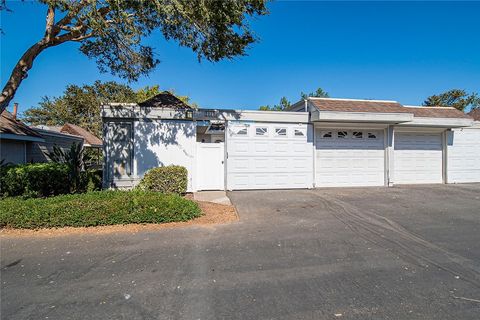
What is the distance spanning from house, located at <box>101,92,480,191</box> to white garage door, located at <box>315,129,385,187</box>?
0.15 feet

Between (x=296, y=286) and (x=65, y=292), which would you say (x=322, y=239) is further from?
(x=65, y=292)

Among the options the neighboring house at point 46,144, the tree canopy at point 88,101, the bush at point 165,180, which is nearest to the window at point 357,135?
the bush at point 165,180

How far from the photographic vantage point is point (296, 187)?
37.8ft

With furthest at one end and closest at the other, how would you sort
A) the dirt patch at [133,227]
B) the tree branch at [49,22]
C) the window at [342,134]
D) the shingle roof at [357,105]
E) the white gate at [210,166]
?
the window at [342,134] → the shingle roof at [357,105] → the white gate at [210,166] → the tree branch at [49,22] → the dirt patch at [133,227]

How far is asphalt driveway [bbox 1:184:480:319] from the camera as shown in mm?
2822

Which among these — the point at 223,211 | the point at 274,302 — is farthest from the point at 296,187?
the point at 274,302

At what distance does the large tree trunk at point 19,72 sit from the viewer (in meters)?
6.62

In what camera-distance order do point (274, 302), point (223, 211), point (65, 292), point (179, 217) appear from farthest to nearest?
1. point (223, 211)
2. point (179, 217)
3. point (65, 292)
4. point (274, 302)

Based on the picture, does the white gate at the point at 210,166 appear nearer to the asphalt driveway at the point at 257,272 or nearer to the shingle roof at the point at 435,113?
the asphalt driveway at the point at 257,272

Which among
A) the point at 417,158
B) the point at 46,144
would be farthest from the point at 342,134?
the point at 46,144

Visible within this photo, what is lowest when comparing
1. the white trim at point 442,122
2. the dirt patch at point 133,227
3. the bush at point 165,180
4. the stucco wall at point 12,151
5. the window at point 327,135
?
the dirt patch at point 133,227

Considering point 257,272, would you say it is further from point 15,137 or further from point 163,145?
point 15,137

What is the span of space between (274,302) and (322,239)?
2.49 metres

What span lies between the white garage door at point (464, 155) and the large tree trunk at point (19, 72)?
17.6 m
